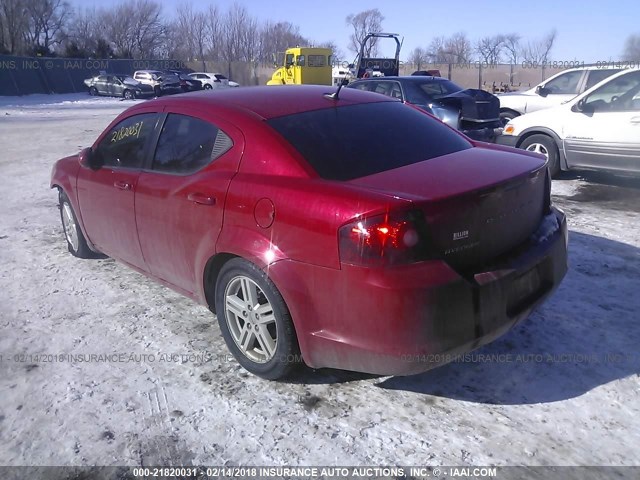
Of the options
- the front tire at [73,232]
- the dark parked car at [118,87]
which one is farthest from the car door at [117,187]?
the dark parked car at [118,87]

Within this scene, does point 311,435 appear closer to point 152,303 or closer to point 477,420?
point 477,420

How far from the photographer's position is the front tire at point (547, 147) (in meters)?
7.82

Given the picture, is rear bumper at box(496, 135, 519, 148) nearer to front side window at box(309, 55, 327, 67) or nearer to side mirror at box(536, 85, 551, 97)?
side mirror at box(536, 85, 551, 97)

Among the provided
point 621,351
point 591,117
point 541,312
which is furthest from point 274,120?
point 591,117

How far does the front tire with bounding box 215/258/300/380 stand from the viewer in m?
2.88

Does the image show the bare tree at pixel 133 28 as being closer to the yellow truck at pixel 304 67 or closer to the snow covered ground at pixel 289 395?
the yellow truck at pixel 304 67

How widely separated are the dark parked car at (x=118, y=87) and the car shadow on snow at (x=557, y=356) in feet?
112

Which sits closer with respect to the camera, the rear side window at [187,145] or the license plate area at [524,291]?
the license plate area at [524,291]

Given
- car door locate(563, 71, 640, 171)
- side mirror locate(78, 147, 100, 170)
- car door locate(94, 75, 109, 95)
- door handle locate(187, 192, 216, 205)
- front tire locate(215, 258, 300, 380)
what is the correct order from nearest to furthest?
front tire locate(215, 258, 300, 380)
door handle locate(187, 192, 216, 205)
side mirror locate(78, 147, 100, 170)
car door locate(563, 71, 640, 171)
car door locate(94, 75, 109, 95)

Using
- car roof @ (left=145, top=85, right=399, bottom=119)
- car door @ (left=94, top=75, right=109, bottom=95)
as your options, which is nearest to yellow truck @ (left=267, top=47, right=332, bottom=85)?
car door @ (left=94, top=75, right=109, bottom=95)

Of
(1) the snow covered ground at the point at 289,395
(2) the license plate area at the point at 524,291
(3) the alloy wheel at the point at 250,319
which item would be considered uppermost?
(2) the license plate area at the point at 524,291

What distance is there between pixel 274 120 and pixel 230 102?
1.52 ft

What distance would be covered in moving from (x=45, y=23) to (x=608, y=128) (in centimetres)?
7088

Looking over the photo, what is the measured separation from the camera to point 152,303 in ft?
13.9
